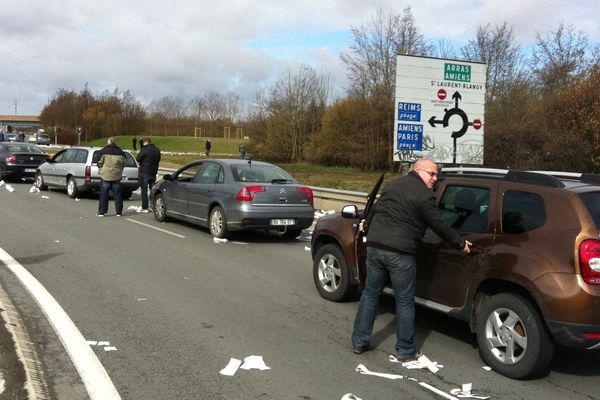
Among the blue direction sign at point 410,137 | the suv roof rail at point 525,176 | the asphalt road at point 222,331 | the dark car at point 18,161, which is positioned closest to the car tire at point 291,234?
the asphalt road at point 222,331

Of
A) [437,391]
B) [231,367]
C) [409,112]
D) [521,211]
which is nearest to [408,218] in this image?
[521,211]

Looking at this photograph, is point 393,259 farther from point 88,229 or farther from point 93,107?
point 93,107

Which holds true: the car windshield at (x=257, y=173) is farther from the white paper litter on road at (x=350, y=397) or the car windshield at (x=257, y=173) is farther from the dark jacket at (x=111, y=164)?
the white paper litter on road at (x=350, y=397)

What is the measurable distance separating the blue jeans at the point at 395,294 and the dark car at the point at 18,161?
20.1 meters

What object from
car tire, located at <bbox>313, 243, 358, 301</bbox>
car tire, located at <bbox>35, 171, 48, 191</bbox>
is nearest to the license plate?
car tire, located at <bbox>313, 243, 358, 301</bbox>

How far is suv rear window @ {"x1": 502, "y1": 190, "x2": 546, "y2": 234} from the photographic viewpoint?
14.8ft

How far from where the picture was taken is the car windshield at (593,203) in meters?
4.32

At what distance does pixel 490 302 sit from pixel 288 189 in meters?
6.63

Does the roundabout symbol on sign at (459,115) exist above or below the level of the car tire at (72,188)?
above

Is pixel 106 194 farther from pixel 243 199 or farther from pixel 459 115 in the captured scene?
pixel 459 115

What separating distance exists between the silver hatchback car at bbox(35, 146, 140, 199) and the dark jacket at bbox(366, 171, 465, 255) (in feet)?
45.8

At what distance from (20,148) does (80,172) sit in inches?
275

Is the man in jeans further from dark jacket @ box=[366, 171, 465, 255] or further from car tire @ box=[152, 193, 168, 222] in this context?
car tire @ box=[152, 193, 168, 222]

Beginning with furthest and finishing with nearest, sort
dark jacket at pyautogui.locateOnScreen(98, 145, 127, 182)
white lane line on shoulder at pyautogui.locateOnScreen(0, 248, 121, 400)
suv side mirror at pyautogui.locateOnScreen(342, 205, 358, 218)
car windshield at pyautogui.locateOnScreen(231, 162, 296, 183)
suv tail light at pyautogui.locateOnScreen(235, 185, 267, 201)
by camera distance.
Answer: dark jacket at pyautogui.locateOnScreen(98, 145, 127, 182), car windshield at pyautogui.locateOnScreen(231, 162, 296, 183), suv tail light at pyautogui.locateOnScreen(235, 185, 267, 201), suv side mirror at pyautogui.locateOnScreen(342, 205, 358, 218), white lane line on shoulder at pyautogui.locateOnScreen(0, 248, 121, 400)
